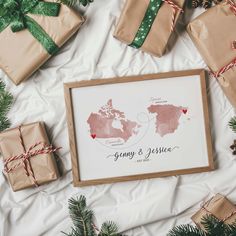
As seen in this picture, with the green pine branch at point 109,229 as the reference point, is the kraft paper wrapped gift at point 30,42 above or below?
above

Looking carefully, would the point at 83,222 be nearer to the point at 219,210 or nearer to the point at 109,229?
the point at 109,229

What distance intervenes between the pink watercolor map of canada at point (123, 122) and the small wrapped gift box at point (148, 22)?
19 centimetres

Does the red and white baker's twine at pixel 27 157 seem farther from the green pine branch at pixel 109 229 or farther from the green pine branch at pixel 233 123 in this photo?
the green pine branch at pixel 233 123

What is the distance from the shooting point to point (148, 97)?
1.31m

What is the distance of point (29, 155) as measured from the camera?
1278mm

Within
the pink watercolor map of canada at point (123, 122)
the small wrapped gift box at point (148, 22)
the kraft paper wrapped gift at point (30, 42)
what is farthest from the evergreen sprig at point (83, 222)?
the small wrapped gift box at point (148, 22)

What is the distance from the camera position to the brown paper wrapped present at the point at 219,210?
125 centimetres

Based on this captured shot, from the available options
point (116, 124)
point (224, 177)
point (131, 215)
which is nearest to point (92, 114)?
point (116, 124)

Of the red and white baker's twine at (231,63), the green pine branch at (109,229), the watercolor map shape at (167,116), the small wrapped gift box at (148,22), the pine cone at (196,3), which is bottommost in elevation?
the green pine branch at (109,229)

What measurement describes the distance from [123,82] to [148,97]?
0.30ft

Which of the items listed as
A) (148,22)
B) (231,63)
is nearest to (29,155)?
(148,22)

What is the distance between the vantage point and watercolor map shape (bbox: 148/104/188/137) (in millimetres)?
1305

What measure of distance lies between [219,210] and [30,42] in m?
0.76

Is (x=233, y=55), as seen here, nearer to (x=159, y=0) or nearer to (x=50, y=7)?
(x=159, y=0)
